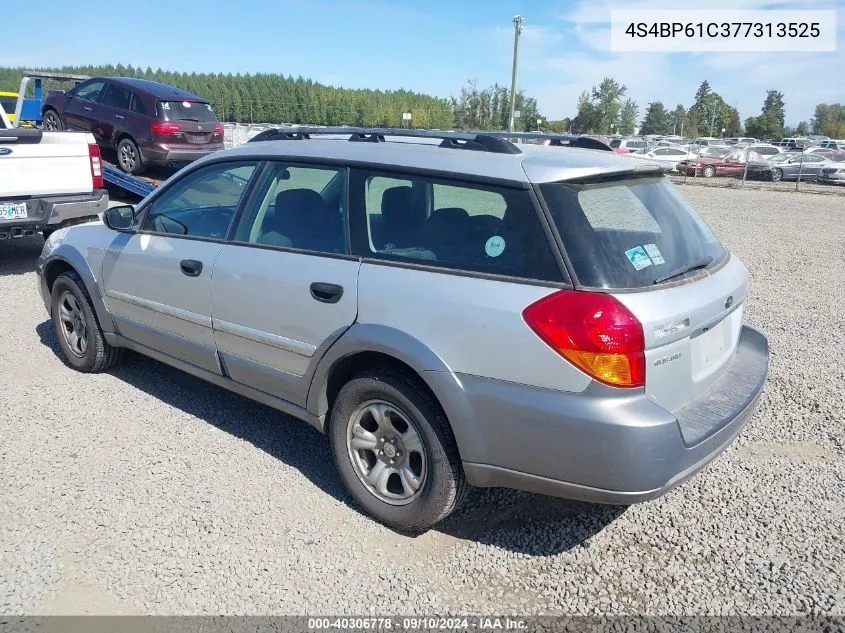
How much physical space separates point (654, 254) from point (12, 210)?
22.5 ft

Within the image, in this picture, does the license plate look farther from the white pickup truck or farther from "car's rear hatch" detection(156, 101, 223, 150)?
"car's rear hatch" detection(156, 101, 223, 150)

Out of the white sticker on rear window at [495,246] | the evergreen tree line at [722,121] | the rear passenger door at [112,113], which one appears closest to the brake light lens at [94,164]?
the rear passenger door at [112,113]

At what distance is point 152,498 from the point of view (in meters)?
3.38

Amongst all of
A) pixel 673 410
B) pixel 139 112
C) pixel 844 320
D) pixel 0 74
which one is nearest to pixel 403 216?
pixel 673 410

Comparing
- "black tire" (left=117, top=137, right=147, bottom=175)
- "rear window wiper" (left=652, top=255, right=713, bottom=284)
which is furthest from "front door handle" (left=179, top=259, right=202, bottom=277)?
"black tire" (left=117, top=137, right=147, bottom=175)

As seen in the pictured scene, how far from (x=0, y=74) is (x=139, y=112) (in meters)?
66.9

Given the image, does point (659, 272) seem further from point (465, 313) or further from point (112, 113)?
point (112, 113)

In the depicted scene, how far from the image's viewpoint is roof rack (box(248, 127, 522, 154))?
3.12 meters

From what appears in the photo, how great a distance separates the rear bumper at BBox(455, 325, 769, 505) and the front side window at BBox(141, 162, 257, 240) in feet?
6.43

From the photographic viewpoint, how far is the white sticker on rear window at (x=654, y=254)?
2828mm

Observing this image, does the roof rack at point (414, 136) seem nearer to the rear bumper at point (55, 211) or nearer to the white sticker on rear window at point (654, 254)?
the white sticker on rear window at point (654, 254)

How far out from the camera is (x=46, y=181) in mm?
7422

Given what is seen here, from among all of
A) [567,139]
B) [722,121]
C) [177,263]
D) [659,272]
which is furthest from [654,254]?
[722,121]

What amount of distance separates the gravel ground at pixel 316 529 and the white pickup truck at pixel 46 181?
3.29 m
